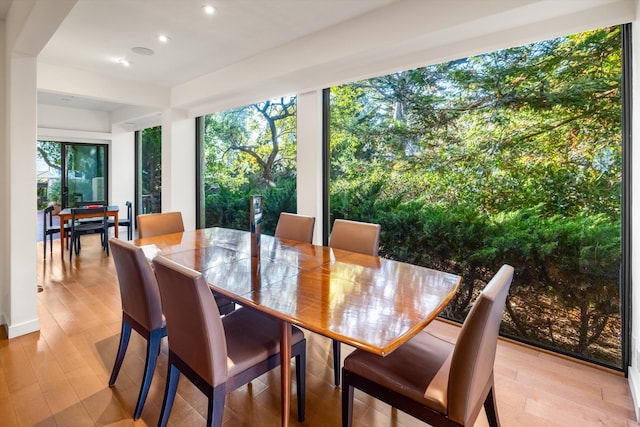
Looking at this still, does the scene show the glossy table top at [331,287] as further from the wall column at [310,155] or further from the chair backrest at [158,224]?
the wall column at [310,155]

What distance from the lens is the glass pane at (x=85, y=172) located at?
723cm

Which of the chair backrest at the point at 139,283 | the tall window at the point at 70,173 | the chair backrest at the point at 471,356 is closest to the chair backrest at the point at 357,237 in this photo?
the chair backrest at the point at 471,356

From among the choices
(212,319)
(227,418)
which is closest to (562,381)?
(227,418)

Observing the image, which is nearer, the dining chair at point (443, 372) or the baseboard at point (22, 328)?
the dining chair at point (443, 372)

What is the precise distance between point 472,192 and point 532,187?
44 centimetres

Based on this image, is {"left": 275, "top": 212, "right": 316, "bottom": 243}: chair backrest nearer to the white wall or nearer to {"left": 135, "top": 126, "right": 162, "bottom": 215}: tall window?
{"left": 135, "top": 126, "right": 162, "bottom": 215}: tall window

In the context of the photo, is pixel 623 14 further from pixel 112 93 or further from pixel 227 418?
pixel 112 93

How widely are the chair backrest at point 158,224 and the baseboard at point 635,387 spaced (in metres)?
3.66

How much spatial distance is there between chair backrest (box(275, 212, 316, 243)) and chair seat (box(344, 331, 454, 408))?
1526 millimetres

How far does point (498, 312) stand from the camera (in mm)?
1307

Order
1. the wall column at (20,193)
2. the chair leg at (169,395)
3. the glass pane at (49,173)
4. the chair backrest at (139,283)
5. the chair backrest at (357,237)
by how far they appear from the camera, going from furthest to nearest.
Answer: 1. the glass pane at (49,173)
2. the wall column at (20,193)
3. the chair backrest at (357,237)
4. the chair backrest at (139,283)
5. the chair leg at (169,395)

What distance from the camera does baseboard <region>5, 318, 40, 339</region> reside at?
2.65 m

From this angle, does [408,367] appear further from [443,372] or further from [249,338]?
[249,338]

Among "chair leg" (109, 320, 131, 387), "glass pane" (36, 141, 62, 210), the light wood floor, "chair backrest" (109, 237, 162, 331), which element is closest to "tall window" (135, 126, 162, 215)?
"glass pane" (36, 141, 62, 210)
